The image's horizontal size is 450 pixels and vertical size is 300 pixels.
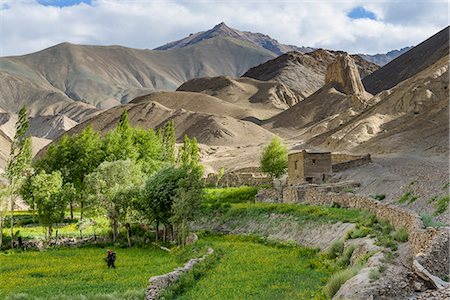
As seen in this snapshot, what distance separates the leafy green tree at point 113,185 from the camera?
1823 inches

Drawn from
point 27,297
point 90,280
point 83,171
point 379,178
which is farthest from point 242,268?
point 83,171

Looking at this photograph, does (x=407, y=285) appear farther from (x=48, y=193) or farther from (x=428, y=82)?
(x=428, y=82)

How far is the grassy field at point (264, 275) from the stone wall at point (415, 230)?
362 centimetres

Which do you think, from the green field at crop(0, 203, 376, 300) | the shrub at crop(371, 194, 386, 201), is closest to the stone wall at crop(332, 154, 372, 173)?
the shrub at crop(371, 194, 386, 201)

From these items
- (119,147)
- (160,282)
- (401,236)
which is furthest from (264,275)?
(119,147)

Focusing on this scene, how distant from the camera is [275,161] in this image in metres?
77.6

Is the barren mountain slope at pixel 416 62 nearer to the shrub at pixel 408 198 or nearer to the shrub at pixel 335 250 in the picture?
the shrub at pixel 408 198

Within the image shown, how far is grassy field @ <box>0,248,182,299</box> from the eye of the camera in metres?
22.6

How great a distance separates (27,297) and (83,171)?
40.6m

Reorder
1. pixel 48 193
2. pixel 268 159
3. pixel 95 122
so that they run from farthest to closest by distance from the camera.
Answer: pixel 95 122 < pixel 268 159 < pixel 48 193

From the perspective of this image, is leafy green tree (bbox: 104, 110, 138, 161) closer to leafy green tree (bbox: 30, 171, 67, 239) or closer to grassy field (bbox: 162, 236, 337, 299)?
leafy green tree (bbox: 30, 171, 67, 239)

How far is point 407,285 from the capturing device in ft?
49.9

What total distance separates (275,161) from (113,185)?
34.3 metres

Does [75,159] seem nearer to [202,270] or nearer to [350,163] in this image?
[350,163]
